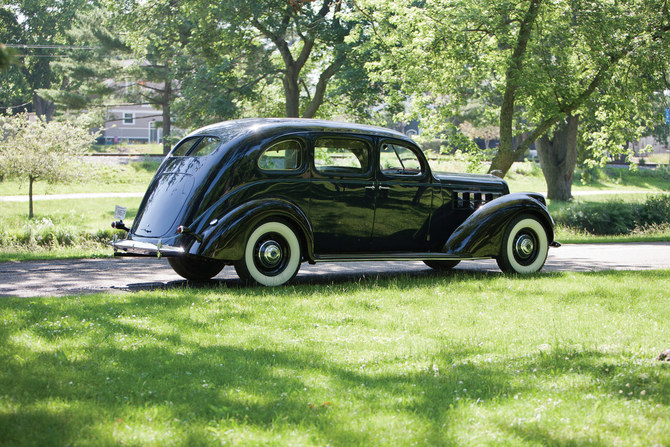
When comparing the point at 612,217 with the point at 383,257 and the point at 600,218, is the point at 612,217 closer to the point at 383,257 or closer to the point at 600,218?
the point at 600,218

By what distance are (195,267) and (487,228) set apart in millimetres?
4064

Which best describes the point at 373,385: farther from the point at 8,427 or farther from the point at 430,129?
the point at 430,129

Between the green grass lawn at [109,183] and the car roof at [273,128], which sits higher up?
the car roof at [273,128]

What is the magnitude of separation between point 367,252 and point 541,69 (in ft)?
34.8

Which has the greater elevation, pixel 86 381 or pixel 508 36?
pixel 508 36

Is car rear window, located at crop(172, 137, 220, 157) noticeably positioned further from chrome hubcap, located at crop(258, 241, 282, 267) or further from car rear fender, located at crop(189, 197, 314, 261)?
chrome hubcap, located at crop(258, 241, 282, 267)

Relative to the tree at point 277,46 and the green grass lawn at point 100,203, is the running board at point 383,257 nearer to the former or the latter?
the green grass lawn at point 100,203

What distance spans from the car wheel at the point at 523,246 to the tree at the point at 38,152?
Answer: 55.4ft

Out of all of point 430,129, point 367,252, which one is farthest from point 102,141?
point 367,252

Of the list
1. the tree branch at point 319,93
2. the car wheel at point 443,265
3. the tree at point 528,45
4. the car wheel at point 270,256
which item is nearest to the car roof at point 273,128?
the car wheel at point 270,256

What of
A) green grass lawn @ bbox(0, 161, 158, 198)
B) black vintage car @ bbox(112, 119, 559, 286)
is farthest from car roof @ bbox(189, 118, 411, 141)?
green grass lawn @ bbox(0, 161, 158, 198)

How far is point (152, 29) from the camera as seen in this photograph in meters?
27.0

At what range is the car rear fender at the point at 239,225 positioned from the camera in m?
7.16

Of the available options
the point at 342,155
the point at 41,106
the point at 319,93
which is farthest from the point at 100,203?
the point at 41,106
